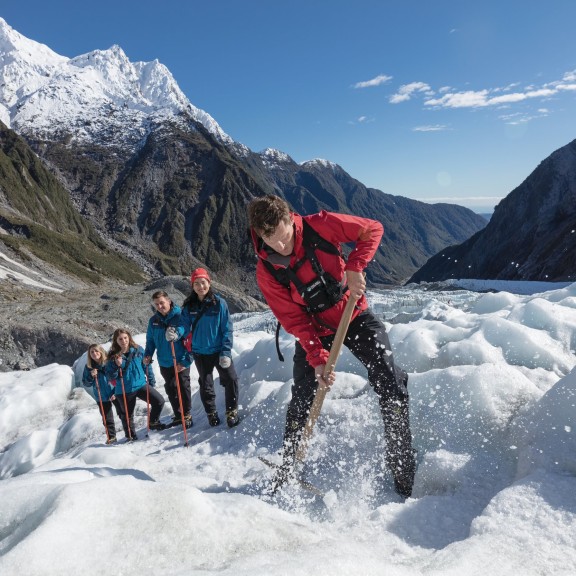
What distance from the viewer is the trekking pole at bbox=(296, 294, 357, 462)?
3664 millimetres

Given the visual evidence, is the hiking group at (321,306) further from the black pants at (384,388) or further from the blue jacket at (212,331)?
the blue jacket at (212,331)

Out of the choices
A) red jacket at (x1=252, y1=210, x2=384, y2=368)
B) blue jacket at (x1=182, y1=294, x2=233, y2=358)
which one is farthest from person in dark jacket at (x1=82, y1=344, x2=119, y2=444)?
red jacket at (x1=252, y1=210, x2=384, y2=368)

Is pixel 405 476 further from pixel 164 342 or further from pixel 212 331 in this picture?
pixel 164 342

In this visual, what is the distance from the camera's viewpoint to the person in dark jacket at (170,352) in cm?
686

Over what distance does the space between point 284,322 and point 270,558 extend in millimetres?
2019

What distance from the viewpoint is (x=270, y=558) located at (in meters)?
2.50

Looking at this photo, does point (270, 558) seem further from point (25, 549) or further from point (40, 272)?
point (40, 272)

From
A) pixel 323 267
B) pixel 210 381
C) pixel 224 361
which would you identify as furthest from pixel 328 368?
pixel 210 381

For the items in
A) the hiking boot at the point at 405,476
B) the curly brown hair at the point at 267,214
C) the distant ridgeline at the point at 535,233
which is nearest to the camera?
the curly brown hair at the point at 267,214

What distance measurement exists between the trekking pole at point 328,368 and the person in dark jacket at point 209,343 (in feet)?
7.52

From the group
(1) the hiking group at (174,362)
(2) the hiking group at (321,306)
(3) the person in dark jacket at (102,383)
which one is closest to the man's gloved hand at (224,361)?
(1) the hiking group at (174,362)

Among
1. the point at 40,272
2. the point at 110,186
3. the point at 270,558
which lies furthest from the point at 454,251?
the point at 110,186

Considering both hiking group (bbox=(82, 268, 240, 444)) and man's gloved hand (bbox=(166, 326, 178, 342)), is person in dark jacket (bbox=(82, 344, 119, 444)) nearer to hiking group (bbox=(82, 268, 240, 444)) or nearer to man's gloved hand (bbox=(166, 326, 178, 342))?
hiking group (bbox=(82, 268, 240, 444))

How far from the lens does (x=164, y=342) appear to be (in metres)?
7.11
